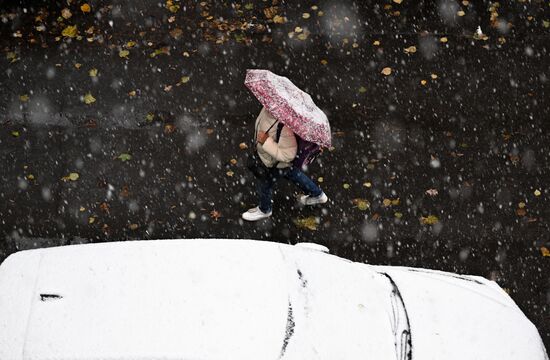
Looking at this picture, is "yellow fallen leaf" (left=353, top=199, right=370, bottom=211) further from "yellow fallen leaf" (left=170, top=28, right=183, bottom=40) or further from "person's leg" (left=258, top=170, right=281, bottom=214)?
"yellow fallen leaf" (left=170, top=28, right=183, bottom=40)

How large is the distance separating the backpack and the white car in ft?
2.72

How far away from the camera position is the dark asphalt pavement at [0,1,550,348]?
6188 mm

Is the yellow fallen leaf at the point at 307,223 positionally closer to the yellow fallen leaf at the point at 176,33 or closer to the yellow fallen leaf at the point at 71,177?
the yellow fallen leaf at the point at 71,177

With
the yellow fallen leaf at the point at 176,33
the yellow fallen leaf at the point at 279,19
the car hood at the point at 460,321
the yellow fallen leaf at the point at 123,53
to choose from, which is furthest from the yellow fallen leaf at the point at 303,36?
the car hood at the point at 460,321

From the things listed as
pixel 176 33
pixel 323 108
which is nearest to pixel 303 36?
pixel 323 108

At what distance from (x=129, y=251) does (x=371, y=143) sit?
3.37m

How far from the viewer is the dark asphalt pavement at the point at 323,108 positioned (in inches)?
244

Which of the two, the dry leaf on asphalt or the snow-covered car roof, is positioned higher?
the snow-covered car roof

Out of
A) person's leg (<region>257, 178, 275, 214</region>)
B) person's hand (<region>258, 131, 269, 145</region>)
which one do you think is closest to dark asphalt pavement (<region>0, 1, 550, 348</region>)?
person's leg (<region>257, 178, 275, 214</region>)

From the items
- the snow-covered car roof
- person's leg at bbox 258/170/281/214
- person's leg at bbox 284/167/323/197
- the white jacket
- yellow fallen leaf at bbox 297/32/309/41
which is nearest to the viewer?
the snow-covered car roof

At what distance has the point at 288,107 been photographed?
482 cm

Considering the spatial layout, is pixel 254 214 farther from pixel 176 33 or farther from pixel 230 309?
pixel 176 33

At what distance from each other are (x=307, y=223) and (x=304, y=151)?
1260 millimetres

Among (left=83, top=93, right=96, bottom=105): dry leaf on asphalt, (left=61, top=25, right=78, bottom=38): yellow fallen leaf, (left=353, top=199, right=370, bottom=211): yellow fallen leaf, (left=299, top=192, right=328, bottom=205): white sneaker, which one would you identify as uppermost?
(left=61, top=25, right=78, bottom=38): yellow fallen leaf
